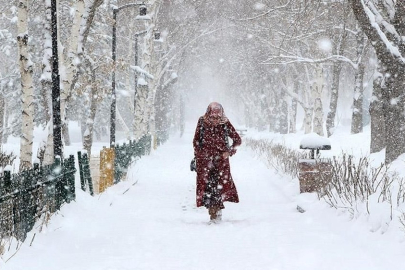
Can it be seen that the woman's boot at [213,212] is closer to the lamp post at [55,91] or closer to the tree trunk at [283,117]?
the lamp post at [55,91]

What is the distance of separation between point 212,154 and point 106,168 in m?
4.48

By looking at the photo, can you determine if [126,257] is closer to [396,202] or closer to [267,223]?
[267,223]

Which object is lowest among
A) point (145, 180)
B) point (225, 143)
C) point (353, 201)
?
point (145, 180)

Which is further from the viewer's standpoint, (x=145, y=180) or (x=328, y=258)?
(x=145, y=180)

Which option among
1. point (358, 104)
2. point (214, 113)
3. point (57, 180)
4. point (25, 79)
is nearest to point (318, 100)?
point (358, 104)

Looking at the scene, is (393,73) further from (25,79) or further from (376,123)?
(25,79)

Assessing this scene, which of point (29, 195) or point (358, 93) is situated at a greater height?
point (358, 93)

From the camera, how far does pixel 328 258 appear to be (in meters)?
5.04

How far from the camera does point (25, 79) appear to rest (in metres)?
10.1

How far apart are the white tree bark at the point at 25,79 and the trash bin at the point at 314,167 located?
572 cm

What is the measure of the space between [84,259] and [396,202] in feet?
13.5

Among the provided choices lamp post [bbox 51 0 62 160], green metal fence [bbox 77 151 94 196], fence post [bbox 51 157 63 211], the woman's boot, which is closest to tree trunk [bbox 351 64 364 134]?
green metal fence [bbox 77 151 94 196]

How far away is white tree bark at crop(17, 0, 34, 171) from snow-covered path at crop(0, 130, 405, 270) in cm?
227

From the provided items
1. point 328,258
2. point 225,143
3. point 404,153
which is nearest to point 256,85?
point 404,153
